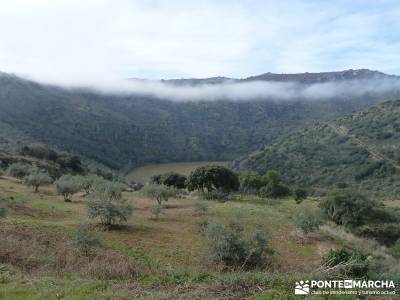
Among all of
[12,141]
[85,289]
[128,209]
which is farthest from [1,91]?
[85,289]

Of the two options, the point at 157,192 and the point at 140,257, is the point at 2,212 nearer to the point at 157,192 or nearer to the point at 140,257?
the point at 140,257

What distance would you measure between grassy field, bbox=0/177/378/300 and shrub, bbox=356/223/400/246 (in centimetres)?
731

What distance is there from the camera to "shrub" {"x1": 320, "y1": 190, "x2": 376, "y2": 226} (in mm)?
48281

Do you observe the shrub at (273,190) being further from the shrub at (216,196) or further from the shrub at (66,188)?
the shrub at (66,188)

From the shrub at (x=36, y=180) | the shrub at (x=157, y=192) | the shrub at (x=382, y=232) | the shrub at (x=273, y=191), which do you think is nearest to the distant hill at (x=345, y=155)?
the shrub at (x=273, y=191)

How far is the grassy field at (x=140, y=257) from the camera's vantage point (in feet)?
30.0

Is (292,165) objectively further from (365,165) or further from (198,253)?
(198,253)

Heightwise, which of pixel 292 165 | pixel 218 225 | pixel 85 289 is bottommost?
pixel 292 165

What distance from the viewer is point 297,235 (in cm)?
3522

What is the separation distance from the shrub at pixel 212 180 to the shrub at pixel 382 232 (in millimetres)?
24148

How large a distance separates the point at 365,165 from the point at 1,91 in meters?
138

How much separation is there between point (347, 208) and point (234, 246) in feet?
98.0

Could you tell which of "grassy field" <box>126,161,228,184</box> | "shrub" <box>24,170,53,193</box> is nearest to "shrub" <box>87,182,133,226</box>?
"shrub" <box>24,170,53,193</box>

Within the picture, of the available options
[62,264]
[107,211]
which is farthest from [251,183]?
[62,264]
